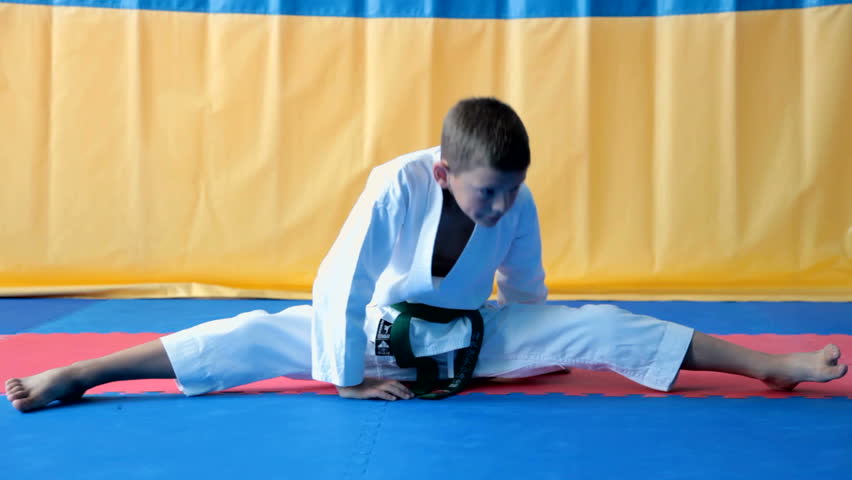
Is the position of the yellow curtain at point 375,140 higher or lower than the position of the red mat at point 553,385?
higher

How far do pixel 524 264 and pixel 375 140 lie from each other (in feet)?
6.10

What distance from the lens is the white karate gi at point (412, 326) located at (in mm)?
1899

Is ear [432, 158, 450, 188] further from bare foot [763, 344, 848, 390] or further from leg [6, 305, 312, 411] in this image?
bare foot [763, 344, 848, 390]

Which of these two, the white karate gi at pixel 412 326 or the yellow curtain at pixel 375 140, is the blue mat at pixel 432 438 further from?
the yellow curtain at pixel 375 140

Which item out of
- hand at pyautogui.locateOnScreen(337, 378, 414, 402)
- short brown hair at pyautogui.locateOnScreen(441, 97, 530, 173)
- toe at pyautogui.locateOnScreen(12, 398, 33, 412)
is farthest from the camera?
hand at pyautogui.locateOnScreen(337, 378, 414, 402)

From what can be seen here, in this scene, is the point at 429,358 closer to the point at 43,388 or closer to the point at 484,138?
the point at 484,138

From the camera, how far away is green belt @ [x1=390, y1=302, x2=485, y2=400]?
1977 mm

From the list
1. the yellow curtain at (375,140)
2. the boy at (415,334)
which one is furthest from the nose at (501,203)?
the yellow curtain at (375,140)

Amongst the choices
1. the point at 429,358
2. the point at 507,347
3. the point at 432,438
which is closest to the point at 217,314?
the point at 429,358

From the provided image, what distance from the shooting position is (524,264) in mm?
2150

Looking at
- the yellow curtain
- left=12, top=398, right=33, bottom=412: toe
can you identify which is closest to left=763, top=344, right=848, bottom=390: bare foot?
left=12, top=398, right=33, bottom=412: toe

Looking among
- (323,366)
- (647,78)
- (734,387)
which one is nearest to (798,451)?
(734,387)

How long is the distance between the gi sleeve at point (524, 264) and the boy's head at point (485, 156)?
0.32 m

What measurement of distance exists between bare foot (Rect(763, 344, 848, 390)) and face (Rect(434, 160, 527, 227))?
775mm
